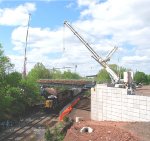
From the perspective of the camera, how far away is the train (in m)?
83.1

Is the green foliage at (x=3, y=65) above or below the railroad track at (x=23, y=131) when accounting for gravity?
above

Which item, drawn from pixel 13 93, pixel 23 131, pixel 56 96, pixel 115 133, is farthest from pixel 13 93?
pixel 115 133

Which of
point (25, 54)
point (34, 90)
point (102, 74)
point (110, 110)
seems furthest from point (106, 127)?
point (102, 74)

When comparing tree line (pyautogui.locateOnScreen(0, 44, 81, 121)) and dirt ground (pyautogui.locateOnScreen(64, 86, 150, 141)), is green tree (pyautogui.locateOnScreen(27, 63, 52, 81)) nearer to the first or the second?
tree line (pyautogui.locateOnScreen(0, 44, 81, 121))

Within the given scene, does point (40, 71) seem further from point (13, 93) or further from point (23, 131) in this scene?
point (23, 131)

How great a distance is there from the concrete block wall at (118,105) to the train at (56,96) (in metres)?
38.6

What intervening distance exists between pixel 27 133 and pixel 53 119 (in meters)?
17.0

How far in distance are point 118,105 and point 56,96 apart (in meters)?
54.0

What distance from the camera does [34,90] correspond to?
259 ft

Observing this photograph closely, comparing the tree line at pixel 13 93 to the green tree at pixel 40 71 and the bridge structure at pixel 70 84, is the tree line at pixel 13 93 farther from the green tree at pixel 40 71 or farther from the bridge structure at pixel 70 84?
the green tree at pixel 40 71

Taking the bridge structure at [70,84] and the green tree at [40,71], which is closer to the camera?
the bridge structure at [70,84]

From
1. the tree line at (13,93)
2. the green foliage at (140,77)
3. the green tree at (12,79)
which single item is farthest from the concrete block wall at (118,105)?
the green foliage at (140,77)

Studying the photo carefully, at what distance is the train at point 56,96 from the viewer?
8306 centimetres

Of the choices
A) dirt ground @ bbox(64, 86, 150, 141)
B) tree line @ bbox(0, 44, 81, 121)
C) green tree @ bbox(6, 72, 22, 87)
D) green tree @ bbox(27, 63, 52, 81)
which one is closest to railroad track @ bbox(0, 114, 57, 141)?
tree line @ bbox(0, 44, 81, 121)
